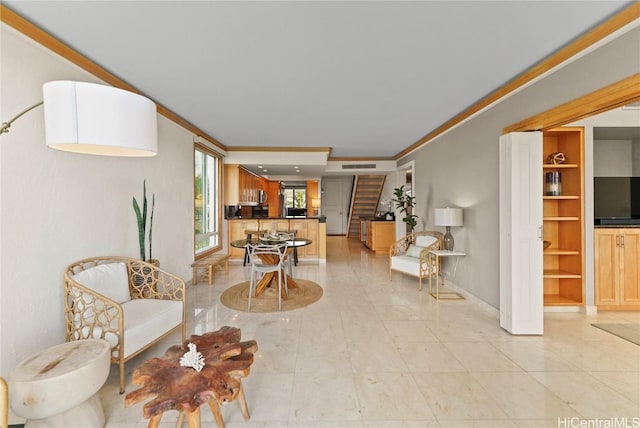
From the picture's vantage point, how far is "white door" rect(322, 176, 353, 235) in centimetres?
1250

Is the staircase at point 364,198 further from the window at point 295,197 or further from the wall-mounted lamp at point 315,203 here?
the window at point 295,197

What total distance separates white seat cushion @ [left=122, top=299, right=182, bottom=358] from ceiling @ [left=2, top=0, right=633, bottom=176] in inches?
90.3

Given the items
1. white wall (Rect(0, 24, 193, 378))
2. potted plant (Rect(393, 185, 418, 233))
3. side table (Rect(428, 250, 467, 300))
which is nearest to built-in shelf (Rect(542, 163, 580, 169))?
side table (Rect(428, 250, 467, 300))

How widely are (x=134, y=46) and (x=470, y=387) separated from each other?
388 centimetres

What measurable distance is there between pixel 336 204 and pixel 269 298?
8.85m

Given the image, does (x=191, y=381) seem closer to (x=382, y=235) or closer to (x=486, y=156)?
(x=486, y=156)

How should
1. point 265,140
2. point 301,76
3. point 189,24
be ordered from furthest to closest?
point 265,140, point 301,76, point 189,24

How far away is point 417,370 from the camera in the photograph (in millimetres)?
2232

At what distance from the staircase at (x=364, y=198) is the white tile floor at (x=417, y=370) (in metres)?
5.95

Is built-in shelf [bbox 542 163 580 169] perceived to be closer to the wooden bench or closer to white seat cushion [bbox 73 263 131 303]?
white seat cushion [bbox 73 263 131 303]

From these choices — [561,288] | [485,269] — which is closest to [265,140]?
[485,269]

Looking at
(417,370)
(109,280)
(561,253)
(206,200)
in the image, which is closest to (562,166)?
(561,253)

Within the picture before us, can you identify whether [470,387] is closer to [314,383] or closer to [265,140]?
[314,383]

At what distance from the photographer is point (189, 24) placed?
6.25 feet
